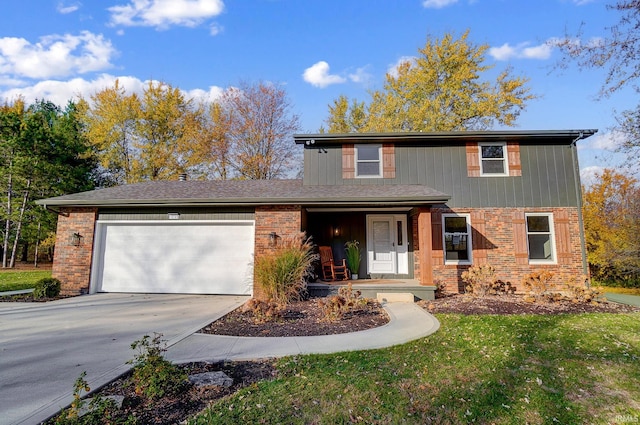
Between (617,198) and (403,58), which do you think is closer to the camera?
A: (617,198)

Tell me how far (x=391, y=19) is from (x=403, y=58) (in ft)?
34.0

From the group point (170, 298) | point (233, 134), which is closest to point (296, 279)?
point (170, 298)

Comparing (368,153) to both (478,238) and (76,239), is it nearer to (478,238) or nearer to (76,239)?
(478,238)

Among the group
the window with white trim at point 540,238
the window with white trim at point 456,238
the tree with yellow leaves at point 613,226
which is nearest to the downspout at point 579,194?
the window with white trim at point 540,238

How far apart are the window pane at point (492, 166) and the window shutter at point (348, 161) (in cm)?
391

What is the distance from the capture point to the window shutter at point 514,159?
31.5ft

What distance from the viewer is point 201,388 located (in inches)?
115

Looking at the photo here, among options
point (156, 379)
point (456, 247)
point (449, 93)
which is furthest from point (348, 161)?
point (449, 93)

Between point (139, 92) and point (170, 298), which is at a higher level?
point (139, 92)

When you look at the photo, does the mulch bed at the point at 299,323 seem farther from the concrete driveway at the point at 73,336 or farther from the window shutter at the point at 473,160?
the window shutter at the point at 473,160

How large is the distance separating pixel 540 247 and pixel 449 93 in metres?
11.6

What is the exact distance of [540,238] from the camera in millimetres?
9391

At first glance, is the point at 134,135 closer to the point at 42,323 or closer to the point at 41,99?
the point at 41,99

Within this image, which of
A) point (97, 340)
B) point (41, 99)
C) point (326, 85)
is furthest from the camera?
point (41, 99)
